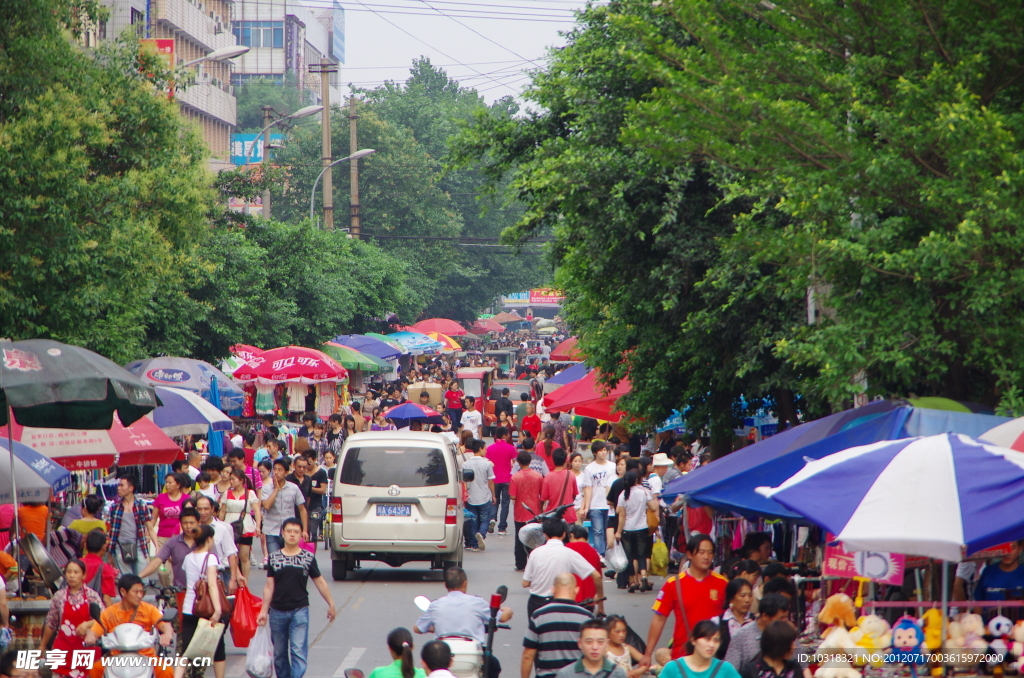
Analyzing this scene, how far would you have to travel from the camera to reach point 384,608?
1455cm

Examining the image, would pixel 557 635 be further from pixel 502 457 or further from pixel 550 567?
pixel 502 457


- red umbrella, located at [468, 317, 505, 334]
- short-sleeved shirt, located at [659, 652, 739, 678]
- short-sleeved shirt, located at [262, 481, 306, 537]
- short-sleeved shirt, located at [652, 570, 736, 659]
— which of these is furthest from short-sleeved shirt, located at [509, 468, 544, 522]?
red umbrella, located at [468, 317, 505, 334]

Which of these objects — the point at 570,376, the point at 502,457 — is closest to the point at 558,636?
the point at 502,457

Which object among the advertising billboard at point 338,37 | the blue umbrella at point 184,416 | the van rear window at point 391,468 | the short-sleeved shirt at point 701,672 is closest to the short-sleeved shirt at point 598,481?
the van rear window at point 391,468

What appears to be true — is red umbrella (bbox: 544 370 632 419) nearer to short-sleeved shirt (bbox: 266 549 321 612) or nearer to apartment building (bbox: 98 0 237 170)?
short-sleeved shirt (bbox: 266 549 321 612)

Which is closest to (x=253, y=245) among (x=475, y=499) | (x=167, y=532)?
(x=475, y=499)

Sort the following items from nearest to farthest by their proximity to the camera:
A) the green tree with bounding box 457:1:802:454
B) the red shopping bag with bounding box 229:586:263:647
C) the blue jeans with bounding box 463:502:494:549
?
the red shopping bag with bounding box 229:586:263:647 < the green tree with bounding box 457:1:802:454 < the blue jeans with bounding box 463:502:494:549

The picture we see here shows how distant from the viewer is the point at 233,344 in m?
27.2

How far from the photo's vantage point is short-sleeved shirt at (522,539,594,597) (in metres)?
10.5

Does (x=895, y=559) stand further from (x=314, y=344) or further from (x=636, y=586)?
(x=314, y=344)

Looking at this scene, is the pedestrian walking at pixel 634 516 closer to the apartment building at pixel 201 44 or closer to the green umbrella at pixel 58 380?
the green umbrella at pixel 58 380

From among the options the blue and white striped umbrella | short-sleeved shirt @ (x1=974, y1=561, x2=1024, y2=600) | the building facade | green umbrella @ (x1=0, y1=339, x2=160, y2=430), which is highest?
the building facade

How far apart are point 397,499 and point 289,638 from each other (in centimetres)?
582

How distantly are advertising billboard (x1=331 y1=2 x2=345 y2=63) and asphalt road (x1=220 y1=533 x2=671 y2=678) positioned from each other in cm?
15542
